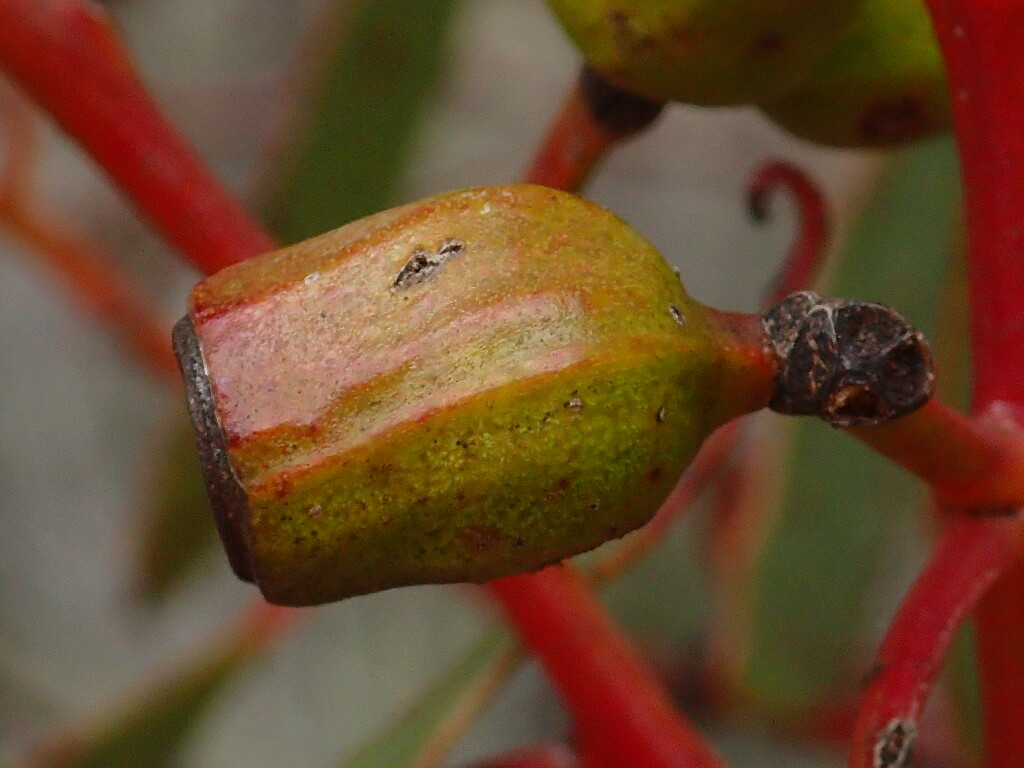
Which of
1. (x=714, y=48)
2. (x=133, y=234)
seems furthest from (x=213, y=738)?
(x=714, y=48)

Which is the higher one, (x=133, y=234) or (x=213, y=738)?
(x=133, y=234)

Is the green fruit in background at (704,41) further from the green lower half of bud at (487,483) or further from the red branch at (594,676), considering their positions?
the red branch at (594,676)

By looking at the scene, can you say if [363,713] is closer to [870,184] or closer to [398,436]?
[870,184]

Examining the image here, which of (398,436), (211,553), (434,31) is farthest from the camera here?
(211,553)

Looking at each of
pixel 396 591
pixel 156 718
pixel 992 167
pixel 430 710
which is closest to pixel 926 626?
pixel 992 167

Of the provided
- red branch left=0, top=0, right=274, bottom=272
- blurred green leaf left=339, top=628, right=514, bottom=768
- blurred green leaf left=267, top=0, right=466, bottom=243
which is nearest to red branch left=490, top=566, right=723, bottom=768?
blurred green leaf left=339, top=628, right=514, bottom=768

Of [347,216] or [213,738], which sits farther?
[213,738]

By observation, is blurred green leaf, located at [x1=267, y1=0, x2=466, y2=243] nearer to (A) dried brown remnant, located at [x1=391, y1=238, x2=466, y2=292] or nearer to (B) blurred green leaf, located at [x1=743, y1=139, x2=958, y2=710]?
(B) blurred green leaf, located at [x1=743, y1=139, x2=958, y2=710]
